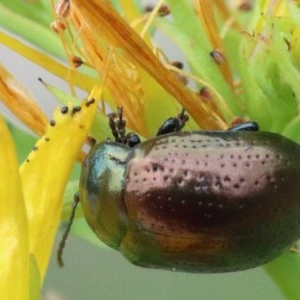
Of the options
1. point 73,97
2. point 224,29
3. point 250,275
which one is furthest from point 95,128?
point 250,275

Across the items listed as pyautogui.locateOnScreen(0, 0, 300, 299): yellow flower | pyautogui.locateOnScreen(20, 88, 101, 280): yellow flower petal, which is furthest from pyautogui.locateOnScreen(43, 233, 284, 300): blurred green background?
pyautogui.locateOnScreen(20, 88, 101, 280): yellow flower petal

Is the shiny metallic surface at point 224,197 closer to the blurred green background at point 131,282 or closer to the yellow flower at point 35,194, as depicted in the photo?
the yellow flower at point 35,194

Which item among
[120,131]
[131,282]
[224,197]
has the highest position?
[120,131]

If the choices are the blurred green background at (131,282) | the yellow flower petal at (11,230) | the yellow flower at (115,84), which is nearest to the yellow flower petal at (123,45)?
the yellow flower at (115,84)

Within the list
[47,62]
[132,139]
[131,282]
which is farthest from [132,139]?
[131,282]

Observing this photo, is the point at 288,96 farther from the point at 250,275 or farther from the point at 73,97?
the point at 250,275

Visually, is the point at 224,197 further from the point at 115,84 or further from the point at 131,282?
the point at 131,282
